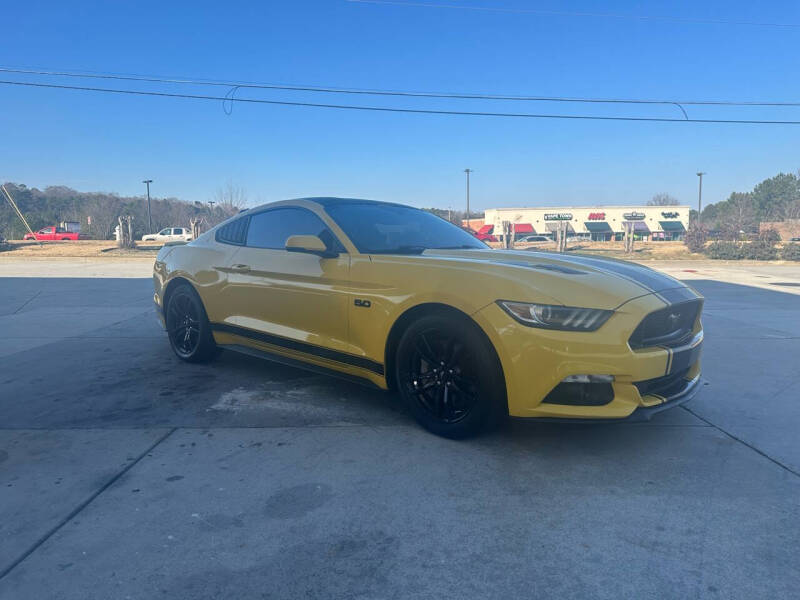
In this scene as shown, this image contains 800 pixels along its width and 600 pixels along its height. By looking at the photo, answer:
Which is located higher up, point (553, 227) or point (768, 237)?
point (553, 227)

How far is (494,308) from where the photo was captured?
9.87 feet

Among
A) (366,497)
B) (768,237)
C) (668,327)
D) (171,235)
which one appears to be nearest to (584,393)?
(668,327)

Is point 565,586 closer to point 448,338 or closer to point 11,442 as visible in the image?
point 448,338

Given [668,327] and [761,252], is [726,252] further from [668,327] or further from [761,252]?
[668,327]

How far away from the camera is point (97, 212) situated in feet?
171

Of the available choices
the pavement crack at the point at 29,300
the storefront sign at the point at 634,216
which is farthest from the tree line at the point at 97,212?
the storefront sign at the point at 634,216

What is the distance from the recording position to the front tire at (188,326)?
16.4ft

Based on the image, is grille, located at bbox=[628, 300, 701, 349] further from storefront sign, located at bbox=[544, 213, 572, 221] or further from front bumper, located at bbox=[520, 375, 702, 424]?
storefront sign, located at bbox=[544, 213, 572, 221]

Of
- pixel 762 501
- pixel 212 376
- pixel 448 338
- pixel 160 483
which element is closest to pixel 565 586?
pixel 762 501

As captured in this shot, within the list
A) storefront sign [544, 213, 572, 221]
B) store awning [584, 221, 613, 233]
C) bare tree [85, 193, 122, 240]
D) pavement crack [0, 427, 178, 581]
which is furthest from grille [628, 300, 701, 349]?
store awning [584, 221, 613, 233]

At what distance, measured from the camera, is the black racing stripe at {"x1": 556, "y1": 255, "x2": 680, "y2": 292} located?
3.24 m

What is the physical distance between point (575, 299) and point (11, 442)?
138 inches

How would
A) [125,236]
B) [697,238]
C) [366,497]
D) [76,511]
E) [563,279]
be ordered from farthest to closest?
[697,238], [125,236], [563,279], [366,497], [76,511]

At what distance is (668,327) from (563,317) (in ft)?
2.42
